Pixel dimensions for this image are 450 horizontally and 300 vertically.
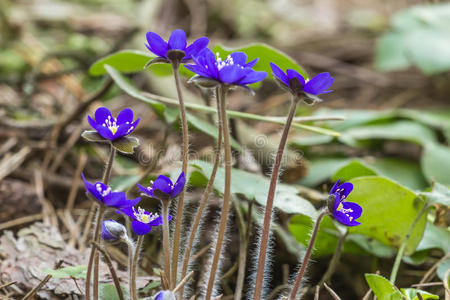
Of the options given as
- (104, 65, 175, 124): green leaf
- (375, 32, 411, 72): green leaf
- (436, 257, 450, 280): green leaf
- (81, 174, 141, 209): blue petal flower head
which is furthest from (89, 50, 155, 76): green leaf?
(375, 32, 411, 72): green leaf

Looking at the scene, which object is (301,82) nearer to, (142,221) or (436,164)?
(142,221)

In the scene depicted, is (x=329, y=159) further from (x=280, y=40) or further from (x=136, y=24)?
(x=280, y=40)

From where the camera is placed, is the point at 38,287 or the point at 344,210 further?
the point at 38,287

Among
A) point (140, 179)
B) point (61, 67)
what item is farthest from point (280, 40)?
point (140, 179)

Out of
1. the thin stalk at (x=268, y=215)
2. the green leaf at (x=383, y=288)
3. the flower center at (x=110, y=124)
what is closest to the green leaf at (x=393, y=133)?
the green leaf at (x=383, y=288)

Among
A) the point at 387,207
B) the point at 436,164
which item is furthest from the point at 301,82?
the point at 436,164

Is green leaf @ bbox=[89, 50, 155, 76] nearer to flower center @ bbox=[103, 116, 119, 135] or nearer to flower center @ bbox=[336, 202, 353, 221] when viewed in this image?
flower center @ bbox=[103, 116, 119, 135]

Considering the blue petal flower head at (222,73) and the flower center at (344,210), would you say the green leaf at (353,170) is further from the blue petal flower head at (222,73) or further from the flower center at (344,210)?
the blue petal flower head at (222,73)
